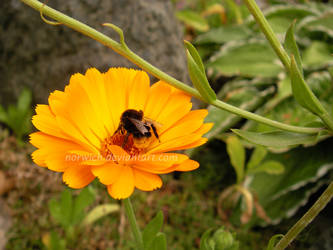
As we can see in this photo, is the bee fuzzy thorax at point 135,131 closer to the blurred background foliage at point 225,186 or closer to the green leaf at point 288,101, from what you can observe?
the blurred background foliage at point 225,186


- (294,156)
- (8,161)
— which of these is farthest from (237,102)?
(8,161)

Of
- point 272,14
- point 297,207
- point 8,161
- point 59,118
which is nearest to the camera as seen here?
point 59,118

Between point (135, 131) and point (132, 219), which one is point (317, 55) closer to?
point (135, 131)

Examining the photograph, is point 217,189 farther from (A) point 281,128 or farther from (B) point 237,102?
(A) point 281,128

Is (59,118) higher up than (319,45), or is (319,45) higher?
(59,118)

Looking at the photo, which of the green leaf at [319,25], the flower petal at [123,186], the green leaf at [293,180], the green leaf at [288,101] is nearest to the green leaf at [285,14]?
the green leaf at [319,25]

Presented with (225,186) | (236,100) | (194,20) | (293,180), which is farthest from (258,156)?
(194,20)
